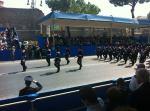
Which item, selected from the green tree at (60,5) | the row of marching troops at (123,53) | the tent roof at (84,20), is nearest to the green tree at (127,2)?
the green tree at (60,5)

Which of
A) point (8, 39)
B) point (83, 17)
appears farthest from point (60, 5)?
point (8, 39)

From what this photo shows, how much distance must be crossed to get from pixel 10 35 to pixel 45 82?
17919mm

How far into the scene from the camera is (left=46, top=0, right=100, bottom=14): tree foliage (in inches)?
3561

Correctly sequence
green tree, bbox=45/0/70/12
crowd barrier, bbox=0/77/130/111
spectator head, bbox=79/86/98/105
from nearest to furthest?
spectator head, bbox=79/86/98/105 → crowd barrier, bbox=0/77/130/111 → green tree, bbox=45/0/70/12

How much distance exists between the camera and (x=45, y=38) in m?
37.7

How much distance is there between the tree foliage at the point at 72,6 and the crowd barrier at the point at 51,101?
8197cm

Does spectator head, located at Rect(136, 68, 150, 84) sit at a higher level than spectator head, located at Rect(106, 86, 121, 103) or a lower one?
higher

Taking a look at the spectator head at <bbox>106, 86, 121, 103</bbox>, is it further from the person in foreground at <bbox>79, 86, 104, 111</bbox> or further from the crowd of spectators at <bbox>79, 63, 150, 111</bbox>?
the person in foreground at <bbox>79, 86, 104, 111</bbox>

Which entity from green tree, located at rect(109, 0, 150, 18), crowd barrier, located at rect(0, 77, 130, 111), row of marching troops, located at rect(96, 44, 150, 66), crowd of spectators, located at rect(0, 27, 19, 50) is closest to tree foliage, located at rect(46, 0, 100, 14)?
green tree, located at rect(109, 0, 150, 18)

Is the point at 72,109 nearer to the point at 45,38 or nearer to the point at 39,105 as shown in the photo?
the point at 39,105

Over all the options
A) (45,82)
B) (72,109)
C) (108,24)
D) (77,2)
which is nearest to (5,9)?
(108,24)

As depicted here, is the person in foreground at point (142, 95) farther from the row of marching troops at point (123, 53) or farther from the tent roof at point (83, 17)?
the tent roof at point (83, 17)

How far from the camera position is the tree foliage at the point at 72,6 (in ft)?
297

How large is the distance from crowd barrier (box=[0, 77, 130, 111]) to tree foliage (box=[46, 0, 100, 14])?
81971 mm
